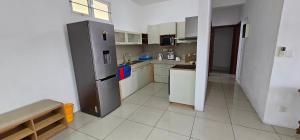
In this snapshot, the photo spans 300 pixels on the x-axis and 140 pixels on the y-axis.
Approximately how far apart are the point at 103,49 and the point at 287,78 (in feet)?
10.3

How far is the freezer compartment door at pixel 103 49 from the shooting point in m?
2.27

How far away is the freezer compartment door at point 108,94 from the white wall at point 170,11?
9.68 ft

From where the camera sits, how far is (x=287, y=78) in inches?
75.9

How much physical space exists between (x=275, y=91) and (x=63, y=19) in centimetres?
398

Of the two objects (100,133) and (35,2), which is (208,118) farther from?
(35,2)

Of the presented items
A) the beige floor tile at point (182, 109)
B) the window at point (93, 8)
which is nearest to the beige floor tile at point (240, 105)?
the beige floor tile at point (182, 109)

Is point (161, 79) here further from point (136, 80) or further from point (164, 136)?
point (164, 136)

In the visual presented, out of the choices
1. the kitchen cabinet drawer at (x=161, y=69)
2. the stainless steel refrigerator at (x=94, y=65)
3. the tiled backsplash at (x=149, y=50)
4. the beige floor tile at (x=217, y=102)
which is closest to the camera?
the stainless steel refrigerator at (x=94, y=65)

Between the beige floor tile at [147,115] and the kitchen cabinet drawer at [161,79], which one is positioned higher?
the kitchen cabinet drawer at [161,79]

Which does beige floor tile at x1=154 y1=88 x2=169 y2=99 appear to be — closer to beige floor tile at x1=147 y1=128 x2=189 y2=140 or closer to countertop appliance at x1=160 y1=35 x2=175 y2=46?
beige floor tile at x1=147 y1=128 x2=189 y2=140

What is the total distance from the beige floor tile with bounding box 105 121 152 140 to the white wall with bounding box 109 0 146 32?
280 cm

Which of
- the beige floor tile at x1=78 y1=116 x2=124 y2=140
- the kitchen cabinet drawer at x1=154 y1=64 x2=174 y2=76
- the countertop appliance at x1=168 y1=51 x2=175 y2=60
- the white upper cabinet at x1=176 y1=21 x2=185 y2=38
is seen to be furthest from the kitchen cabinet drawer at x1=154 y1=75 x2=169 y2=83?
the beige floor tile at x1=78 y1=116 x2=124 y2=140

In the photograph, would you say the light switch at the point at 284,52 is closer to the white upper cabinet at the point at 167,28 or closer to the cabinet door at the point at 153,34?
the white upper cabinet at the point at 167,28

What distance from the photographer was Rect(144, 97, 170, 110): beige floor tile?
9.64ft
